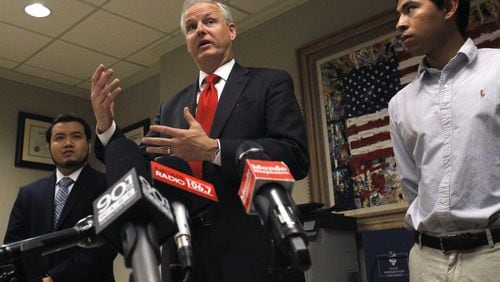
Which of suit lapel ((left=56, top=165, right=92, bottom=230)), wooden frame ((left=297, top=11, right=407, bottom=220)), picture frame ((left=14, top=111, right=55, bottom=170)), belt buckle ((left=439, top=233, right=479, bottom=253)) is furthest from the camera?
picture frame ((left=14, top=111, right=55, bottom=170))

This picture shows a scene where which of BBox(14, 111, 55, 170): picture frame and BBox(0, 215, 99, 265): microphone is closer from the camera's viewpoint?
BBox(0, 215, 99, 265): microphone

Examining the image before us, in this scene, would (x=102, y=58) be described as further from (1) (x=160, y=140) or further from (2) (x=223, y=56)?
(1) (x=160, y=140)

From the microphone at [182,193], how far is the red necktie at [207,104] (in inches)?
15.3

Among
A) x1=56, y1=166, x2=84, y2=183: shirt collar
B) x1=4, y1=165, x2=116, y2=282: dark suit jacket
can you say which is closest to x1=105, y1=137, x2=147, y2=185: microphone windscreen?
x1=4, y1=165, x2=116, y2=282: dark suit jacket

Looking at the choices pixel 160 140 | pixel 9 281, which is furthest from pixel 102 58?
pixel 9 281

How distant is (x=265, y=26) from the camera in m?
3.55

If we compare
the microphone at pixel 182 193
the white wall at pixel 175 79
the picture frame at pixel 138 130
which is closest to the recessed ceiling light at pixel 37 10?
the white wall at pixel 175 79

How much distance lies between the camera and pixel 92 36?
3.75m

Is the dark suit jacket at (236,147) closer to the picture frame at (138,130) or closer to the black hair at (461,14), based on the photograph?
the black hair at (461,14)

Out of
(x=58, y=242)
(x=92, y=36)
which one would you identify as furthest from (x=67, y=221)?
(x=92, y=36)

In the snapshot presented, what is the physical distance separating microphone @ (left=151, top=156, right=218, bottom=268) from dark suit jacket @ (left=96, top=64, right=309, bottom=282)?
0.74 ft

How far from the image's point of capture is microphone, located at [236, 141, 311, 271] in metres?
0.54

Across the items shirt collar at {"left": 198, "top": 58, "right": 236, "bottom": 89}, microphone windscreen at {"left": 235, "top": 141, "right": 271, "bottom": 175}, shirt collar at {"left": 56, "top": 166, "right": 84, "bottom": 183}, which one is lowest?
microphone windscreen at {"left": 235, "top": 141, "right": 271, "bottom": 175}

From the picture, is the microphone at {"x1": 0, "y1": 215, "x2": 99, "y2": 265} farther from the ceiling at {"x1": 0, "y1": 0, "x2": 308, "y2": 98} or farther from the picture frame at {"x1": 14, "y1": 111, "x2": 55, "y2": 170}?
the picture frame at {"x1": 14, "y1": 111, "x2": 55, "y2": 170}
